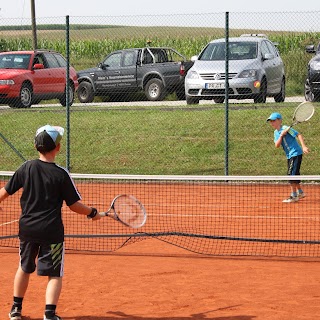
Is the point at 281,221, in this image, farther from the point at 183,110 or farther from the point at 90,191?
the point at 183,110

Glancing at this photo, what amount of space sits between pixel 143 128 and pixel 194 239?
7.88m

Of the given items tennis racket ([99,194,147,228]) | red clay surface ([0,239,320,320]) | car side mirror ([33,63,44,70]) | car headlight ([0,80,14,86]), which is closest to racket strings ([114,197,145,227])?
tennis racket ([99,194,147,228])

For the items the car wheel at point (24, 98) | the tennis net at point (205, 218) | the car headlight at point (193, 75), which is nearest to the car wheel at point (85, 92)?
the car wheel at point (24, 98)

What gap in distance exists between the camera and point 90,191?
16.5m

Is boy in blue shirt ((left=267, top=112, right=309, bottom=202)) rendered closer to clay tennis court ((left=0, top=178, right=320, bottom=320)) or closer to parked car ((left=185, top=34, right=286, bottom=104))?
clay tennis court ((left=0, top=178, right=320, bottom=320))

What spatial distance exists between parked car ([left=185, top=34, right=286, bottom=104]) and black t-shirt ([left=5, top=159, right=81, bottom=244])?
12832 millimetres

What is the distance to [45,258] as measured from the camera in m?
7.57

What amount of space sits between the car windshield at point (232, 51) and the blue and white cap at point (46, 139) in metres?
14.3

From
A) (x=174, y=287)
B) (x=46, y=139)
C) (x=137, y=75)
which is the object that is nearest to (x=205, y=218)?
(x=174, y=287)

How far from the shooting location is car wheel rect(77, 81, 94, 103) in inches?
1016

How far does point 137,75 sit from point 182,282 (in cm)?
1582

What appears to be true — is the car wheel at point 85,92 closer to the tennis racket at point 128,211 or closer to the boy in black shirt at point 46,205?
the tennis racket at point 128,211

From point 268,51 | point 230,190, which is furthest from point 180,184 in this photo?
point 268,51

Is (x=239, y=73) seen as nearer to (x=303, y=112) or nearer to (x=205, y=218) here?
(x=303, y=112)
